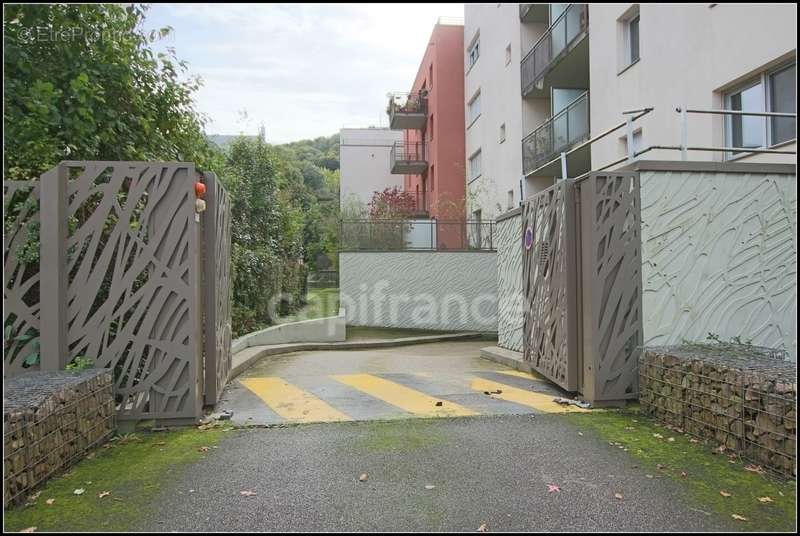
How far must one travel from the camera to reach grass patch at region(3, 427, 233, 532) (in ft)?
10.8

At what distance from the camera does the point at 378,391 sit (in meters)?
7.10

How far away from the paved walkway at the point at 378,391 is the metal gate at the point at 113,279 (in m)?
0.96

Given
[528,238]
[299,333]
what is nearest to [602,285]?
[528,238]

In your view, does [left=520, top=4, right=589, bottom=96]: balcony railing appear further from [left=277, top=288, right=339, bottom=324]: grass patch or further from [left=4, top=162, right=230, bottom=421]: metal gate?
[left=4, top=162, right=230, bottom=421]: metal gate

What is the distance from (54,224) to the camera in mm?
4941

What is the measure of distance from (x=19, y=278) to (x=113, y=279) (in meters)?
0.73

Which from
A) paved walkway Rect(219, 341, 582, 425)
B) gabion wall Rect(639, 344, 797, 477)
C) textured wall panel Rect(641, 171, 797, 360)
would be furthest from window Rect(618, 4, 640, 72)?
gabion wall Rect(639, 344, 797, 477)

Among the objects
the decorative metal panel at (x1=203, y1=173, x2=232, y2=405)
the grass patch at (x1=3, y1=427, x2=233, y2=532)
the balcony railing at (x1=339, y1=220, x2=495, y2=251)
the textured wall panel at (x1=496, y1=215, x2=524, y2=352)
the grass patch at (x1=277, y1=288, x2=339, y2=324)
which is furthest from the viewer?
the balcony railing at (x1=339, y1=220, x2=495, y2=251)

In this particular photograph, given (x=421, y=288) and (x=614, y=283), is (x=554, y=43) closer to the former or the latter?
Result: (x=421, y=288)

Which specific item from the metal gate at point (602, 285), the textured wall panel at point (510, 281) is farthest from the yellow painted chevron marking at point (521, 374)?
the metal gate at point (602, 285)

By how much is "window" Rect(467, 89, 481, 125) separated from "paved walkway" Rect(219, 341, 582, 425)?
53.9 ft

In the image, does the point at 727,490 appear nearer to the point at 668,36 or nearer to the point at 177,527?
the point at 177,527

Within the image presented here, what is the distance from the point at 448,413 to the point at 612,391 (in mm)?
1718

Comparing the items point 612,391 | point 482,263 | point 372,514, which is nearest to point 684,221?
point 612,391
